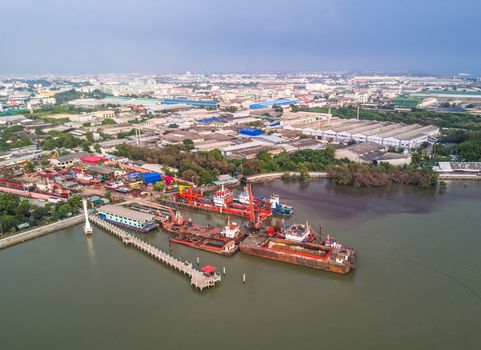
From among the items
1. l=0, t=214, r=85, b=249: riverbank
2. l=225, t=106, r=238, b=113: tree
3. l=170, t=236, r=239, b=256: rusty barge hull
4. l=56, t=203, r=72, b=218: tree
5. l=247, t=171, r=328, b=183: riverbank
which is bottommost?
l=247, t=171, r=328, b=183: riverbank

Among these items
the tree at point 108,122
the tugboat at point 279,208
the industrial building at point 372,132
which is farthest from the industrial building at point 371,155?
the tree at point 108,122

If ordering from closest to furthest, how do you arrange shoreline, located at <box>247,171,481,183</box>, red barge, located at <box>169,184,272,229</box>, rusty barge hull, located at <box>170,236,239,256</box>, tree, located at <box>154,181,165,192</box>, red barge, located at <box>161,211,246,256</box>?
rusty barge hull, located at <box>170,236,239,256</box> → red barge, located at <box>161,211,246,256</box> → red barge, located at <box>169,184,272,229</box> → tree, located at <box>154,181,165,192</box> → shoreline, located at <box>247,171,481,183</box>

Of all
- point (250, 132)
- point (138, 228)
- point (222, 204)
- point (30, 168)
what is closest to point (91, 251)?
point (138, 228)

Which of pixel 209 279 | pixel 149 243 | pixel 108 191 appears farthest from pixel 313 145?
pixel 209 279

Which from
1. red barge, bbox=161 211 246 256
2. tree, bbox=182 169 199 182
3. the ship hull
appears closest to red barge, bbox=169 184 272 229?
red barge, bbox=161 211 246 256

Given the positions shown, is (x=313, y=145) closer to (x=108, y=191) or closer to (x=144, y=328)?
(x=108, y=191)

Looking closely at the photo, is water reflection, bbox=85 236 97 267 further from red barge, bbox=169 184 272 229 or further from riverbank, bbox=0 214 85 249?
red barge, bbox=169 184 272 229

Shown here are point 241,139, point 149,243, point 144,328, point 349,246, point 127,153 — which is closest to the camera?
point 144,328
